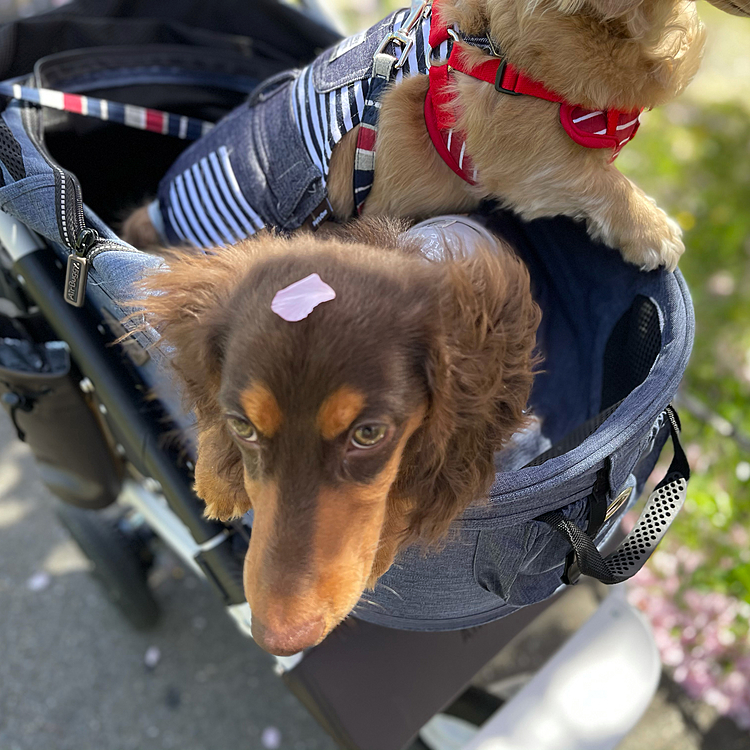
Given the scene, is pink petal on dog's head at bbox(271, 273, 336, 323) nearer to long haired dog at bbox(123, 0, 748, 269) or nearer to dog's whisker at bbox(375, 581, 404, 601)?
dog's whisker at bbox(375, 581, 404, 601)

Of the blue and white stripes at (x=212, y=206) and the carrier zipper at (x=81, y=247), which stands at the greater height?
the carrier zipper at (x=81, y=247)

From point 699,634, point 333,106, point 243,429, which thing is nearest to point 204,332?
point 243,429

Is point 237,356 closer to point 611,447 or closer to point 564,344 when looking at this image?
point 611,447

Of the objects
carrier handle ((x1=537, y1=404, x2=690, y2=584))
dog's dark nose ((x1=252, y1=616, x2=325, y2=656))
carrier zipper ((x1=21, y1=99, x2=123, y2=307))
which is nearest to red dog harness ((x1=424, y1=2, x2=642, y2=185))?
carrier handle ((x1=537, y1=404, x2=690, y2=584))

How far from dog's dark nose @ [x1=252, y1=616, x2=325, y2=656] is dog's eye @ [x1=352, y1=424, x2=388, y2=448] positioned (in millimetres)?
246

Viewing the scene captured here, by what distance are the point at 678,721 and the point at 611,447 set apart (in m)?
1.46

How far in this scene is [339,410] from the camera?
0.78m

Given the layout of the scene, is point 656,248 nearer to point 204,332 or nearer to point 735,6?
point 735,6

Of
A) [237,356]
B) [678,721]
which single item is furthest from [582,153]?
[678,721]

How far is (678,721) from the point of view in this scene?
195cm

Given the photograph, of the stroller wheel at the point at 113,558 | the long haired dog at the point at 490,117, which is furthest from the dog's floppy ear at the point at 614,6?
the stroller wheel at the point at 113,558

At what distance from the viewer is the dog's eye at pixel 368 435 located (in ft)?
2.64

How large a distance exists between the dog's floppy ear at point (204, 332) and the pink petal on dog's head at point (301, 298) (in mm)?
105

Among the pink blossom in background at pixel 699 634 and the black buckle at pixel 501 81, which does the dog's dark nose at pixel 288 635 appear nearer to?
the black buckle at pixel 501 81
